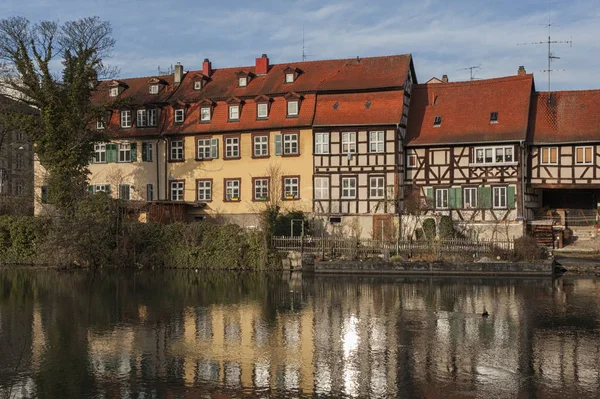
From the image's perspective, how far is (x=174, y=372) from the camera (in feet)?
49.2

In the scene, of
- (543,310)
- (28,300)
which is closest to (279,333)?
(543,310)

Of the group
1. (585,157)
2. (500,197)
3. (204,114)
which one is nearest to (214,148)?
(204,114)

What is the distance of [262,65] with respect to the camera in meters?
48.7

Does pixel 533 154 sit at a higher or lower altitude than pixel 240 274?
higher

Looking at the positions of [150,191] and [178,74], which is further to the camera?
[178,74]

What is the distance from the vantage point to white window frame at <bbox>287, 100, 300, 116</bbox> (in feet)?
146

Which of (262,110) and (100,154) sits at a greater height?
(262,110)

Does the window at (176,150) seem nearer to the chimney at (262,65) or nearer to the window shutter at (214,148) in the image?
the window shutter at (214,148)

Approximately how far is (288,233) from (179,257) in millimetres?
6139

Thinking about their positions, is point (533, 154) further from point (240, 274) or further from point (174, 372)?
point (174, 372)

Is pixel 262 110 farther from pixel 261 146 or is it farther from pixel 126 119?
pixel 126 119

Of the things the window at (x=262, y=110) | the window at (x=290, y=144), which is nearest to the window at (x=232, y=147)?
the window at (x=262, y=110)

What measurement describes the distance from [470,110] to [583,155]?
7020 millimetres

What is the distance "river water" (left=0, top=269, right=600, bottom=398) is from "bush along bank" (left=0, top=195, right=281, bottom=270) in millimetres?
7364
